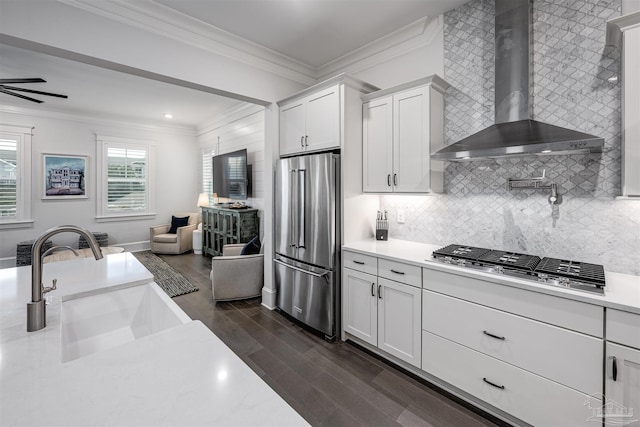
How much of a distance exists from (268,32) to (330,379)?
317 centimetres

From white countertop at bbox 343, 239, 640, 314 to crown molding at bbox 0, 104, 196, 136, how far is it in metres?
6.16

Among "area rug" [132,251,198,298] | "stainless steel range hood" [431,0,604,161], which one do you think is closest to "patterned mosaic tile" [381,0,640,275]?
"stainless steel range hood" [431,0,604,161]

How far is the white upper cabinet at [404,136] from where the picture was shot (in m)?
2.43

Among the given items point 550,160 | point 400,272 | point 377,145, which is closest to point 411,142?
point 377,145

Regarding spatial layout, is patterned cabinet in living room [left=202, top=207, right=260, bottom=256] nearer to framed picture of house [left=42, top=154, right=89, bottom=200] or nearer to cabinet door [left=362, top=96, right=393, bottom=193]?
Result: framed picture of house [left=42, top=154, right=89, bottom=200]

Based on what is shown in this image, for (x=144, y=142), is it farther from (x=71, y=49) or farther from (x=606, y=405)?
(x=606, y=405)

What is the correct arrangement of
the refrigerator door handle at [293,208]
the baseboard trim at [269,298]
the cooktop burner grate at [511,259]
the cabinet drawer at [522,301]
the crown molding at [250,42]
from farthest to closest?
the baseboard trim at [269,298] → the refrigerator door handle at [293,208] → the crown molding at [250,42] → the cooktop burner grate at [511,259] → the cabinet drawer at [522,301]

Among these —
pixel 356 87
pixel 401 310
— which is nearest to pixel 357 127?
pixel 356 87

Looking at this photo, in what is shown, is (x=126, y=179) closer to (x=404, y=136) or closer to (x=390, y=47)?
(x=390, y=47)

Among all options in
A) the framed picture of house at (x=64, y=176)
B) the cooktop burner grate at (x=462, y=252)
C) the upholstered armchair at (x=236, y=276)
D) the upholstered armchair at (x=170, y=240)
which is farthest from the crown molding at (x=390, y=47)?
the framed picture of house at (x=64, y=176)

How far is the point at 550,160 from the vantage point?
212cm

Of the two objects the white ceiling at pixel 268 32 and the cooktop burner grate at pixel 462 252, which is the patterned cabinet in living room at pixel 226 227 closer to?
the white ceiling at pixel 268 32

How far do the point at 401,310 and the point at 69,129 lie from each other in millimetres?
7034

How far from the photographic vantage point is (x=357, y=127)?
9.22 feet
